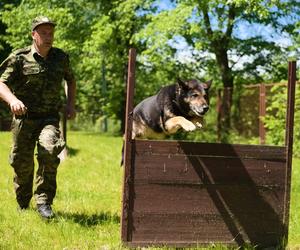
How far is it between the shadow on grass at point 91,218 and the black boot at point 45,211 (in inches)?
4.1

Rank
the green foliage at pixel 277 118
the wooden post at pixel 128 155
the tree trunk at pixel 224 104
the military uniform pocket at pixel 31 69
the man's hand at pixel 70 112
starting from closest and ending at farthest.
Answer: the wooden post at pixel 128 155 → the military uniform pocket at pixel 31 69 → the man's hand at pixel 70 112 → the green foliage at pixel 277 118 → the tree trunk at pixel 224 104

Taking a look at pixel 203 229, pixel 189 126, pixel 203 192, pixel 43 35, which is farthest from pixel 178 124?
pixel 43 35

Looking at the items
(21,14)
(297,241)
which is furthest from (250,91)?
(297,241)

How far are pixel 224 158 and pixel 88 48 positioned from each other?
19857 millimetres

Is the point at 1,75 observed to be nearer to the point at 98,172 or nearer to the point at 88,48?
the point at 98,172

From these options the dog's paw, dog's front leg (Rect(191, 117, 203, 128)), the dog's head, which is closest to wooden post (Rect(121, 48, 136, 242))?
the dog's paw

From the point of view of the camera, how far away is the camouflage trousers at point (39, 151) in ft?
18.6

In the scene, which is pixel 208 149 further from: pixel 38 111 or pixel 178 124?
pixel 38 111

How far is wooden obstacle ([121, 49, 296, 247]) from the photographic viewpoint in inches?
180

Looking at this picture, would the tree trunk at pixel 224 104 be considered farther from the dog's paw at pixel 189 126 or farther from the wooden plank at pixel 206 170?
the dog's paw at pixel 189 126

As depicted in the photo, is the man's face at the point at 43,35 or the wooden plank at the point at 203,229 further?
the man's face at the point at 43,35

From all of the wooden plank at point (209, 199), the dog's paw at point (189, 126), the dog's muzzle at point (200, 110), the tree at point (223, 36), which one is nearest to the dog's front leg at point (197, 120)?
the dog's muzzle at point (200, 110)

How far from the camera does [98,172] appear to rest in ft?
34.6

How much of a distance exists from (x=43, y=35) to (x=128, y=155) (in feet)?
6.35
